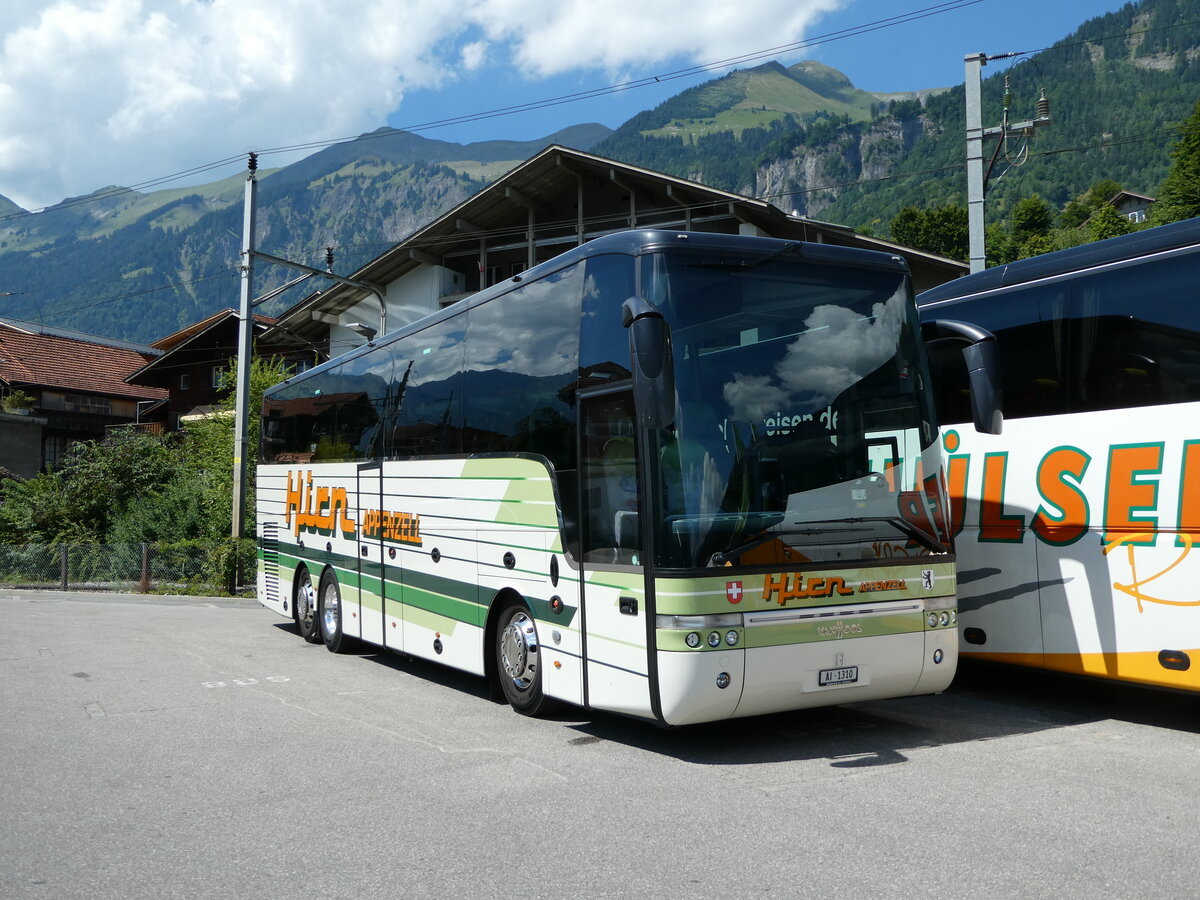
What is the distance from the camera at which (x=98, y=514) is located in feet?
108

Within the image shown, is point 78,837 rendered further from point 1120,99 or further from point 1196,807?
point 1120,99

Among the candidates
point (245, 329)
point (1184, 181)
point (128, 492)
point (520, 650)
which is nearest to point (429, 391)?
point (520, 650)

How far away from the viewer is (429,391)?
10453 mm

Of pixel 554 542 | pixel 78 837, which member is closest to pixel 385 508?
pixel 554 542

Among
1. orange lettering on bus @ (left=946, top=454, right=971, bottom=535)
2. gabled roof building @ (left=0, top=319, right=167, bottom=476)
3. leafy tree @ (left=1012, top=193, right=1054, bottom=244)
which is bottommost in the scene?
orange lettering on bus @ (left=946, top=454, right=971, bottom=535)

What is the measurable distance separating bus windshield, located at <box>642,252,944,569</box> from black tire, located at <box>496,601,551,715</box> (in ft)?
6.84

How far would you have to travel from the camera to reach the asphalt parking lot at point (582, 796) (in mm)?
4781

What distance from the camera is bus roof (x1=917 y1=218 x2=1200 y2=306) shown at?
7.74 m

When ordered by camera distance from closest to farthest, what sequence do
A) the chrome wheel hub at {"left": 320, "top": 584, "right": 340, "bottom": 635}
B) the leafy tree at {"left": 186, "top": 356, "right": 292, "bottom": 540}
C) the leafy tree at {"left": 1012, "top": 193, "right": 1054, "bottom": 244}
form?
the chrome wheel hub at {"left": 320, "top": 584, "right": 340, "bottom": 635}
the leafy tree at {"left": 186, "top": 356, "right": 292, "bottom": 540}
the leafy tree at {"left": 1012, "top": 193, "right": 1054, "bottom": 244}

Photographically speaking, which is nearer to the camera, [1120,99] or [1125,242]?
[1125,242]

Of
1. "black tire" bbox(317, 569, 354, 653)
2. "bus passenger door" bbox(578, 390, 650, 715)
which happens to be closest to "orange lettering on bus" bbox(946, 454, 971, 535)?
"bus passenger door" bbox(578, 390, 650, 715)

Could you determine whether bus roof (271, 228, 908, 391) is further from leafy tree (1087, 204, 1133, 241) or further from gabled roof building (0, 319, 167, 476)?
leafy tree (1087, 204, 1133, 241)

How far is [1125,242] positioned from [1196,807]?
4327 mm

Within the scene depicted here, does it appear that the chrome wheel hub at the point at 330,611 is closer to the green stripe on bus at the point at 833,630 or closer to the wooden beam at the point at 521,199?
the green stripe on bus at the point at 833,630
